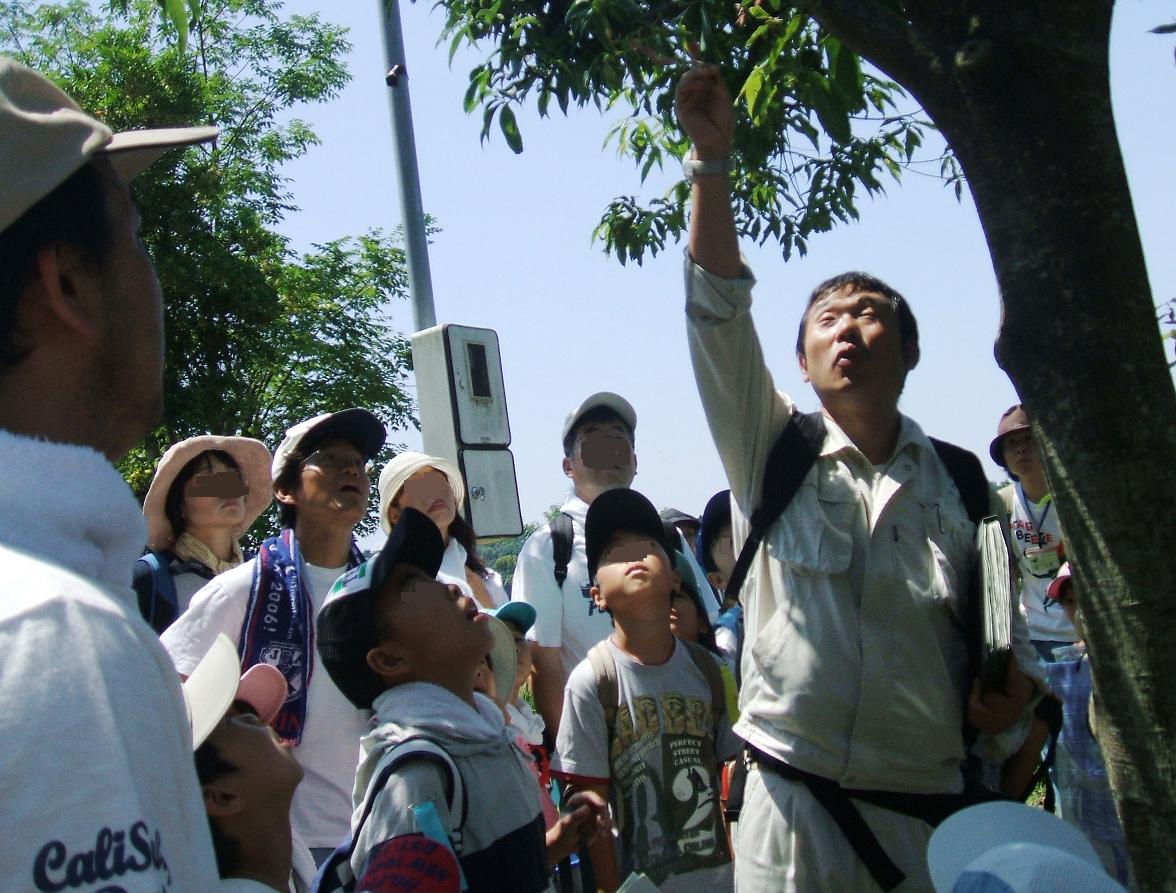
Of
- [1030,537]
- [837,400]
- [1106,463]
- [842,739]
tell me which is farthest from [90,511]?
[1030,537]

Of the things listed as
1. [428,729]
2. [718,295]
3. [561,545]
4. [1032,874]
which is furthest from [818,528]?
[561,545]

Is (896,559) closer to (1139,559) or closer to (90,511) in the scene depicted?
(1139,559)

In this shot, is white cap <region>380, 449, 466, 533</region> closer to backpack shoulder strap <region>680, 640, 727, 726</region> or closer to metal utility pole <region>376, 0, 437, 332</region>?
backpack shoulder strap <region>680, 640, 727, 726</region>

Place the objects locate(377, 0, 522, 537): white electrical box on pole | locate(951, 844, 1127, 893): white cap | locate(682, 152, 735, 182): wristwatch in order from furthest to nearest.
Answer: locate(377, 0, 522, 537): white electrical box on pole < locate(682, 152, 735, 182): wristwatch < locate(951, 844, 1127, 893): white cap

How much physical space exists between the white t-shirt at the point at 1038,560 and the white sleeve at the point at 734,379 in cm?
361

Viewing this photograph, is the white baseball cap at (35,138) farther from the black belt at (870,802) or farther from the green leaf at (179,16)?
the black belt at (870,802)

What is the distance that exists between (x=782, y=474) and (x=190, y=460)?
261 cm

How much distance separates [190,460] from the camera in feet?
15.3

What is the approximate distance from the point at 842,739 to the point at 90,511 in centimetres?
197

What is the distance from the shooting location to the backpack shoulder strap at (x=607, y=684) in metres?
3.64

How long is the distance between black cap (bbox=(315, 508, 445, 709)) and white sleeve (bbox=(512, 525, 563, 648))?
6.73ft

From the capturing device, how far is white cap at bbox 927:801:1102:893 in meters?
1.28

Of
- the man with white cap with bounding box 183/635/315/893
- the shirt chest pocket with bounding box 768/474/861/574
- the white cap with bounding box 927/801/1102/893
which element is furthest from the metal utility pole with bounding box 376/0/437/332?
the white cap with bounding box 927/801/1102/893

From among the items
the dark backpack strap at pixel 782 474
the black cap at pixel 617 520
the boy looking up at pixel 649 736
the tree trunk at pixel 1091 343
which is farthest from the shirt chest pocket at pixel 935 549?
the black cap at pixel 617 520
